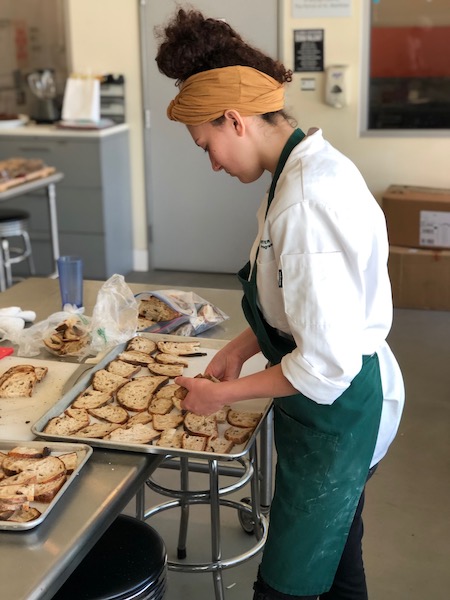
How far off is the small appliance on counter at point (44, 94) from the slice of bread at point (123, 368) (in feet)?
12.6

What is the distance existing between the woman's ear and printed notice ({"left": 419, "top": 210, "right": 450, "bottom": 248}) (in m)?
3.34

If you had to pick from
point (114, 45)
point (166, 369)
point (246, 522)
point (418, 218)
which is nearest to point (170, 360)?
point (166, 369)

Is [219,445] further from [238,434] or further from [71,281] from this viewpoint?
[71,281]

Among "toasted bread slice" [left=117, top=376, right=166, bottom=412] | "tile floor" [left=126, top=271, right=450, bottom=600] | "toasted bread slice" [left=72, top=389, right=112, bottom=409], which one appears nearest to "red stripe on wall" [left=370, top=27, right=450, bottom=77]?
"tile floor" [left=126, top=271, right=450, bottom=600]

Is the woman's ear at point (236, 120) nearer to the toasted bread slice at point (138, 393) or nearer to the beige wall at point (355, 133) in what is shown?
the toasted bread slice at point (138, 393)

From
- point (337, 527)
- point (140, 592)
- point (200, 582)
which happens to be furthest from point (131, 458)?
point (200, 582)

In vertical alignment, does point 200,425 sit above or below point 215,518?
above

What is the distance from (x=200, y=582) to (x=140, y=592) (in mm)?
935

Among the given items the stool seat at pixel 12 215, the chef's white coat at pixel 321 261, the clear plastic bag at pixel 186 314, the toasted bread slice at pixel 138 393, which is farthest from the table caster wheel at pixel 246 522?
the stool seat at pixel 12 215

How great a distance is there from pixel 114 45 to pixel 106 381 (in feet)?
13.0

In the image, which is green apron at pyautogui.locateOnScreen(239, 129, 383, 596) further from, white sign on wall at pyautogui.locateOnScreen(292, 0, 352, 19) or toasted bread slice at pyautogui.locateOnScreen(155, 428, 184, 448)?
white sign on wall at pyautogui.locateOnScreen(292, 0, 352, 19)

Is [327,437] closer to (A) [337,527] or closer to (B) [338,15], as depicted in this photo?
(A) [337,527]

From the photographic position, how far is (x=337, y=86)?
16.1 feet

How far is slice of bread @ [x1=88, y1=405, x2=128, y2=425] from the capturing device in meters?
1.64
